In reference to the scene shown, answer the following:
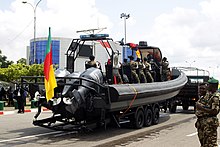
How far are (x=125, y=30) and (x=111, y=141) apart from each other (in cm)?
5677

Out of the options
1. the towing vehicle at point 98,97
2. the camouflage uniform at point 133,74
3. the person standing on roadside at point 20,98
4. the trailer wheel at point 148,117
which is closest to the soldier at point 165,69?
the towing vehicle at point 98,97

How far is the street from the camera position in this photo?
1009 cm

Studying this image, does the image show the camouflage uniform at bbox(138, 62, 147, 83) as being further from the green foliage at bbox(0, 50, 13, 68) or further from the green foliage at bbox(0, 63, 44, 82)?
the green foliage at bbox(0, 50, 13, 68)

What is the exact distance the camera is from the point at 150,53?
57.5 feet

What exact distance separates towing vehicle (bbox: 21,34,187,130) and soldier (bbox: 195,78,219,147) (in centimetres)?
445

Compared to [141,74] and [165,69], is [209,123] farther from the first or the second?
[165,69]

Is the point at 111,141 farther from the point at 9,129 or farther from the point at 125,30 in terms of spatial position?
the point at 125,30

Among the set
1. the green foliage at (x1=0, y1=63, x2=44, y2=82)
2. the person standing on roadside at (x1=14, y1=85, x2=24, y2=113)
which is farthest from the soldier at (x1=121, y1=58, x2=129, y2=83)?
the green foliage at (x1=0, y1=63, x2=44, y2=82)

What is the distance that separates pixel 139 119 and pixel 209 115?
7103 mm

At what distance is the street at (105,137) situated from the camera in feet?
33.1

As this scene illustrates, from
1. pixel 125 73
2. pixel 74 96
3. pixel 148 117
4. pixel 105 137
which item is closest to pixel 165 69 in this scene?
pixel 148 117

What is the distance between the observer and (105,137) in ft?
37.0

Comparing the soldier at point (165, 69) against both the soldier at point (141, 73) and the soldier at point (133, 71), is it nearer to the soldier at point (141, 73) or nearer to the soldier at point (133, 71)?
the soldier at point (141, 73)

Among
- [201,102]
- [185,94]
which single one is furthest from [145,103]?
[185,94]
